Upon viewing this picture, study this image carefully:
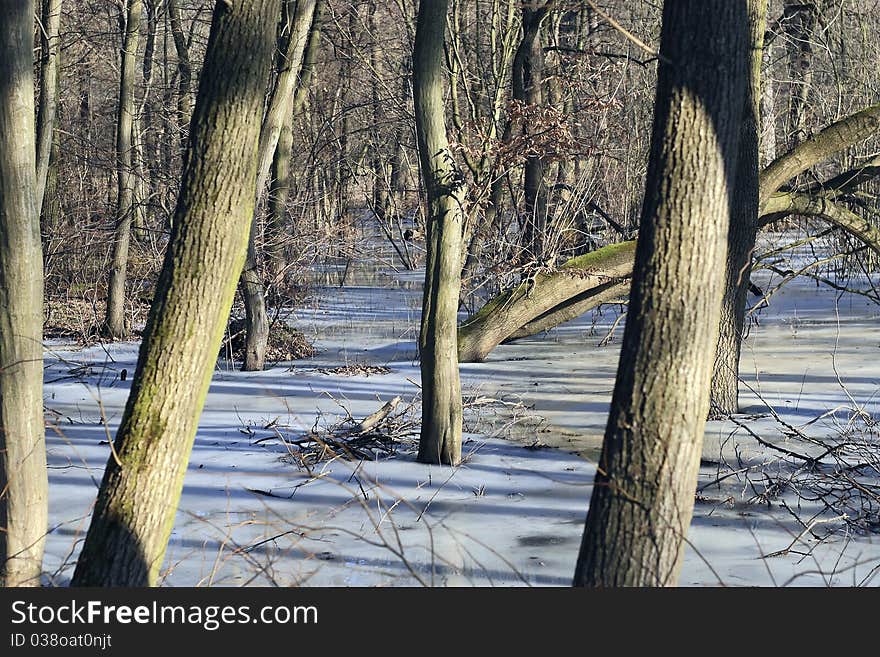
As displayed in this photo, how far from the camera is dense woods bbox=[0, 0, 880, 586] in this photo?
379cm

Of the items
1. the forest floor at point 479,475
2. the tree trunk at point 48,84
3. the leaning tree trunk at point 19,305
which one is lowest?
the forest floor at point 479,475

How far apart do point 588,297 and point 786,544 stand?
25.3ft

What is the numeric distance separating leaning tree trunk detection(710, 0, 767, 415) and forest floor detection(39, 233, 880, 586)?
357 mm

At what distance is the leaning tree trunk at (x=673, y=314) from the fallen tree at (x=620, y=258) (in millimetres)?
6324

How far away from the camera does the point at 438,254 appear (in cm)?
805

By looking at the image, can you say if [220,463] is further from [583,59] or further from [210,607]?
[583,59]

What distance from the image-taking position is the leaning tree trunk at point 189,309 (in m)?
4.21

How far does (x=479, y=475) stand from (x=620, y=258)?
5434mm

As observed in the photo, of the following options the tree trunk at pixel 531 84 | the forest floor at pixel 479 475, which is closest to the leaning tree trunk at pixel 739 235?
the forest floor at pixel 479 475

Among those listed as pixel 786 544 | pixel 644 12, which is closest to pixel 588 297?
pixel 786 544

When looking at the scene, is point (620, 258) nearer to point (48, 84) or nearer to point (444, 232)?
point (444, 232)

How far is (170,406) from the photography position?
4.32 m

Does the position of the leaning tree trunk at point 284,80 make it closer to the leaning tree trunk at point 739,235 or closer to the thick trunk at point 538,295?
the thick trunk at point 538,295

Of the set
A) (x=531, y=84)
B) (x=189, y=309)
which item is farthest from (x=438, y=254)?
(x=531, y=84)
